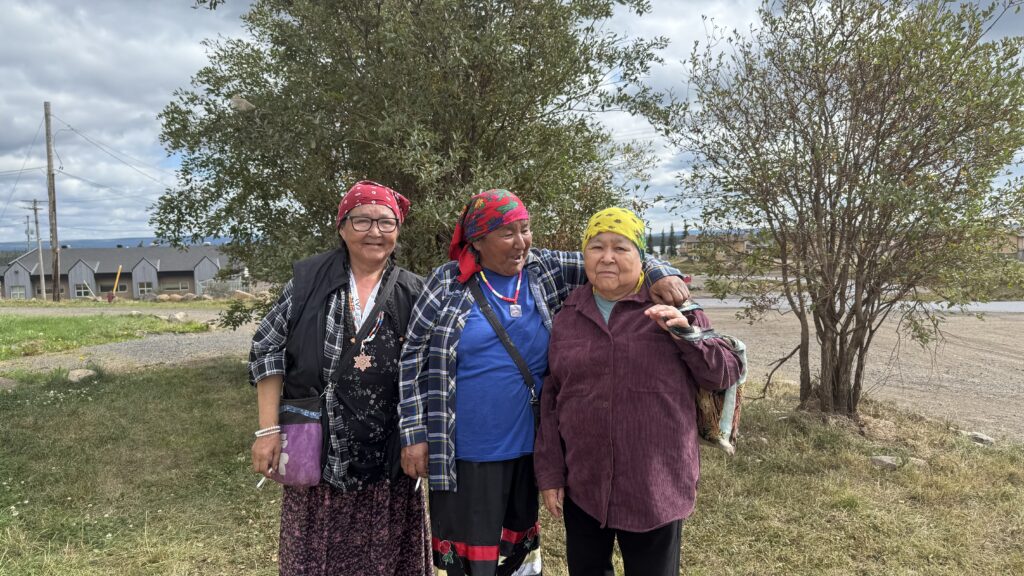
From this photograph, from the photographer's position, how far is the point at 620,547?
2.13m

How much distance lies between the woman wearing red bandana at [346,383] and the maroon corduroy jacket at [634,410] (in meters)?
0.77

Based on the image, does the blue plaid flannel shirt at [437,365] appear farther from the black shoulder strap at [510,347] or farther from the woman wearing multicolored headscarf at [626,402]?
the woman wearing multicolored headscarf at [626,402]

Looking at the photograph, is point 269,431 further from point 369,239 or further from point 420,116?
point 420,116

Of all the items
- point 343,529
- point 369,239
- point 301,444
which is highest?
point 369,239

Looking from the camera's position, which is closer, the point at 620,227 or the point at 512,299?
the point at 620,227

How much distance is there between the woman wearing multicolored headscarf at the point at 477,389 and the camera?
7.33 feet

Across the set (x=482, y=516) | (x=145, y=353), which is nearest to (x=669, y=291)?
(x=482, y=516)

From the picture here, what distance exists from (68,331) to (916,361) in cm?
1830

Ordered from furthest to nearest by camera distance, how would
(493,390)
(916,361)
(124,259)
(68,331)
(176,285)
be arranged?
(124,259) < (176,285) < (68,331) < (916,361) < (493,390)

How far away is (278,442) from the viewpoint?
2.34m

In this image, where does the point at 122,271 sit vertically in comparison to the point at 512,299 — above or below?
above

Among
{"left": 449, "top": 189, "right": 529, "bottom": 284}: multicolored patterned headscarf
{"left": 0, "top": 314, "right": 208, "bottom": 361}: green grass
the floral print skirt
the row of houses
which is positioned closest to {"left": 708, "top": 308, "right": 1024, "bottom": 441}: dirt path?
{"left": 449, "top": 189, "right": 529, "bottom": 284}: multicolored patterned headscarf

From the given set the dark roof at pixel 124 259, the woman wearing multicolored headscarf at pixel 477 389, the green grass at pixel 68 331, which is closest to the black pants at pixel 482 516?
the woman wearing multicolored headscarf at pixel 477 389

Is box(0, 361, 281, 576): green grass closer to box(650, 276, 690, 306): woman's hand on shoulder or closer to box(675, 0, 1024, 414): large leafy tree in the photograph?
box(650, 276, 690, 306): woman's hand on shoulder
